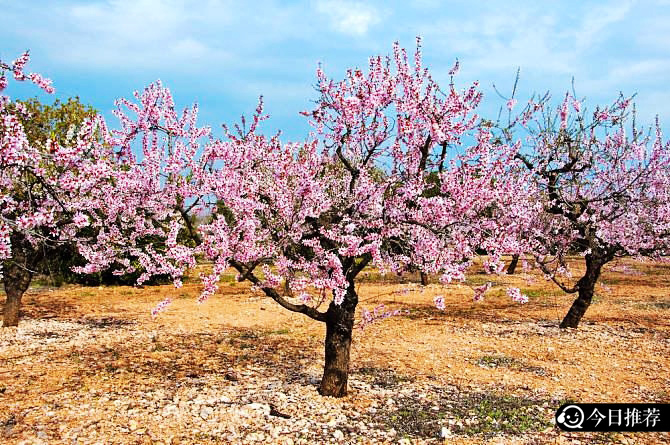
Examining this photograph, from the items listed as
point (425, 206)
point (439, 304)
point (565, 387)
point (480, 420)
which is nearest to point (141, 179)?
point (425, 206)

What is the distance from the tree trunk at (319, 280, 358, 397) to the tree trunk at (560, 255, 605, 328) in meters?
7.82

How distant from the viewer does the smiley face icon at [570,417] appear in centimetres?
678

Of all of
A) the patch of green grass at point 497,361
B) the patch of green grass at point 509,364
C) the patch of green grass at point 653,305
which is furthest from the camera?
the patch of green grass at point 653,305

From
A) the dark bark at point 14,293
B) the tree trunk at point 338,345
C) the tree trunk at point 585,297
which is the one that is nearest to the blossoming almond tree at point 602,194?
the tree trunk at point 585,297

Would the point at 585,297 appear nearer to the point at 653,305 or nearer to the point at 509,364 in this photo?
the point at 509,364

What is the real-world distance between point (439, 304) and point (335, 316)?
157cm

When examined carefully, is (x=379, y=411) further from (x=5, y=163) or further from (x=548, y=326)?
(x=548, y=326)

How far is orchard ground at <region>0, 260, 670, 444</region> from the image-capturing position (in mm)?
6523

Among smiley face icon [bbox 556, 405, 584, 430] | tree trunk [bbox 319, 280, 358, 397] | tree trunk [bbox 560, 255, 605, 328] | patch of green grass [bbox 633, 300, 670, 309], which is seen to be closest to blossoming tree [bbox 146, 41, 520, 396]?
tree trunk [bbox 319, 280, 358, 397]

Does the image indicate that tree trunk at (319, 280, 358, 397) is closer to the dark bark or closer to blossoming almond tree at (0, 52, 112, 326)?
blossoming almond tree at (0, 52, 112, 326)

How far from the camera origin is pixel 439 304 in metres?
7.46

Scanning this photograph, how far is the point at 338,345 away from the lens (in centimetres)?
771
